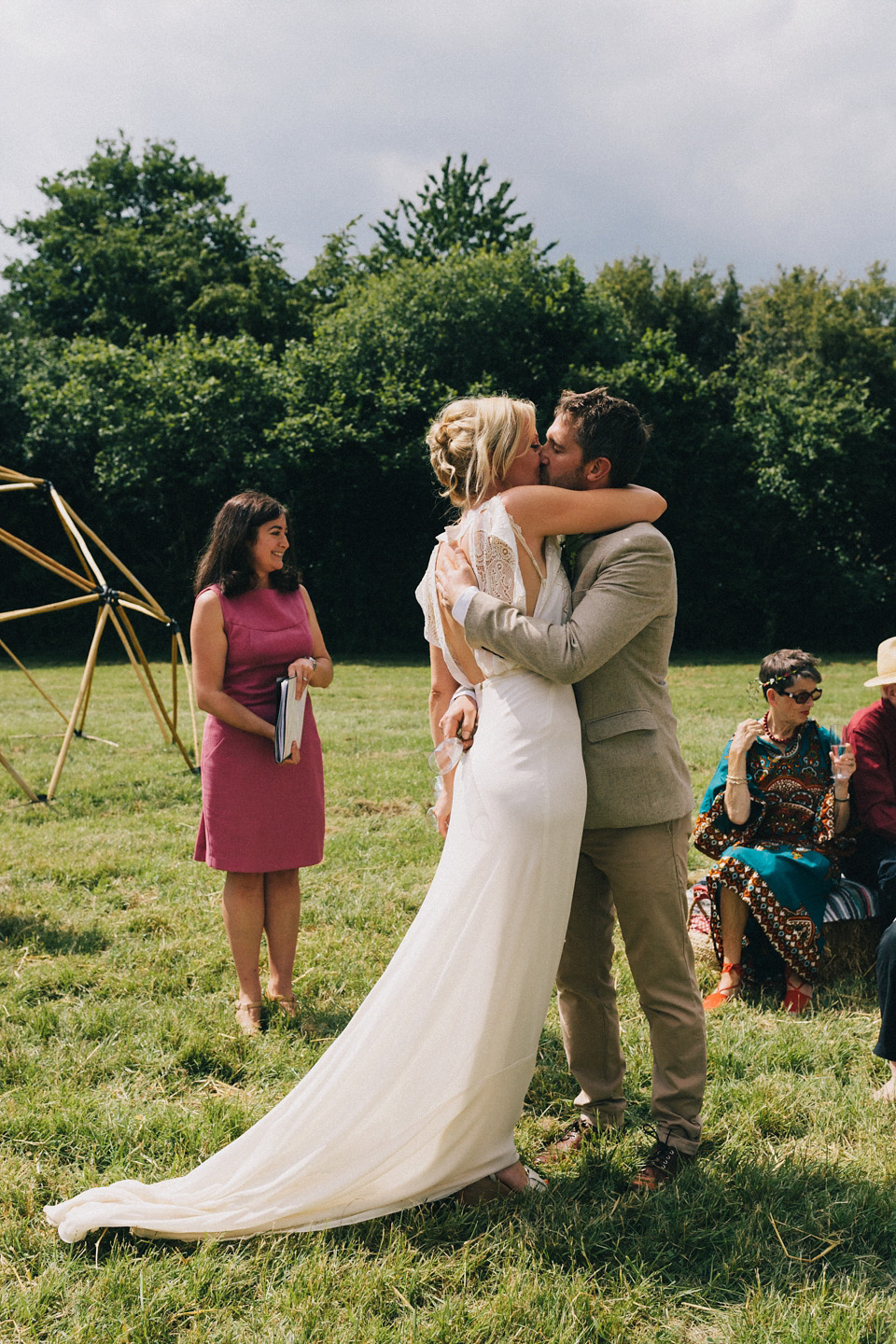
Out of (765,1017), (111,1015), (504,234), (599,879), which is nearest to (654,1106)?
(599,879)

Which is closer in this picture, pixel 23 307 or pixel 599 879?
pixel 599 879

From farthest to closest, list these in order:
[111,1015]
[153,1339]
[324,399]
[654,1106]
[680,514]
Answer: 1. [680,514]
2. [324,399]
3. [111,1015]
4. [654,1106]
5. [153,1339]

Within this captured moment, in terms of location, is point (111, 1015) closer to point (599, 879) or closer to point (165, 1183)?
point (165, 1183)

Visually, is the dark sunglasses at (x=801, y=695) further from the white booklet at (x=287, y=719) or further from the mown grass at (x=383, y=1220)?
the white booklet at (x=287, y=719)

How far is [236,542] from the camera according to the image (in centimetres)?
415

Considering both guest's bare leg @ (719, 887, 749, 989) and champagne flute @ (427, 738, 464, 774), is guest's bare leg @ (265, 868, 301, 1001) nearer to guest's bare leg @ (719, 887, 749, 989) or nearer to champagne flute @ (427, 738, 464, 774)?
champagne flute @ (427, 738, 464, 774)

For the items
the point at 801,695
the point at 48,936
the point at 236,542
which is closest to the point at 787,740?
the point at 801,695

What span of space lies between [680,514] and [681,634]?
9.59ft

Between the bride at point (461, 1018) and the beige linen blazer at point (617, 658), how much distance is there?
111mm

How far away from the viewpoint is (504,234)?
2664 centimetres

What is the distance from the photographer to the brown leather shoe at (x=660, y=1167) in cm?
288

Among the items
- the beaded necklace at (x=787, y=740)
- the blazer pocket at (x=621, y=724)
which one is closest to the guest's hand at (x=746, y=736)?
the beaded necklace at (x=787, y=740)

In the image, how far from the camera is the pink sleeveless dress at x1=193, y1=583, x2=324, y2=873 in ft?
13.5

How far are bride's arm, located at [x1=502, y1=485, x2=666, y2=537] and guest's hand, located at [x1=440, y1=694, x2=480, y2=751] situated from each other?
0.56 meters
